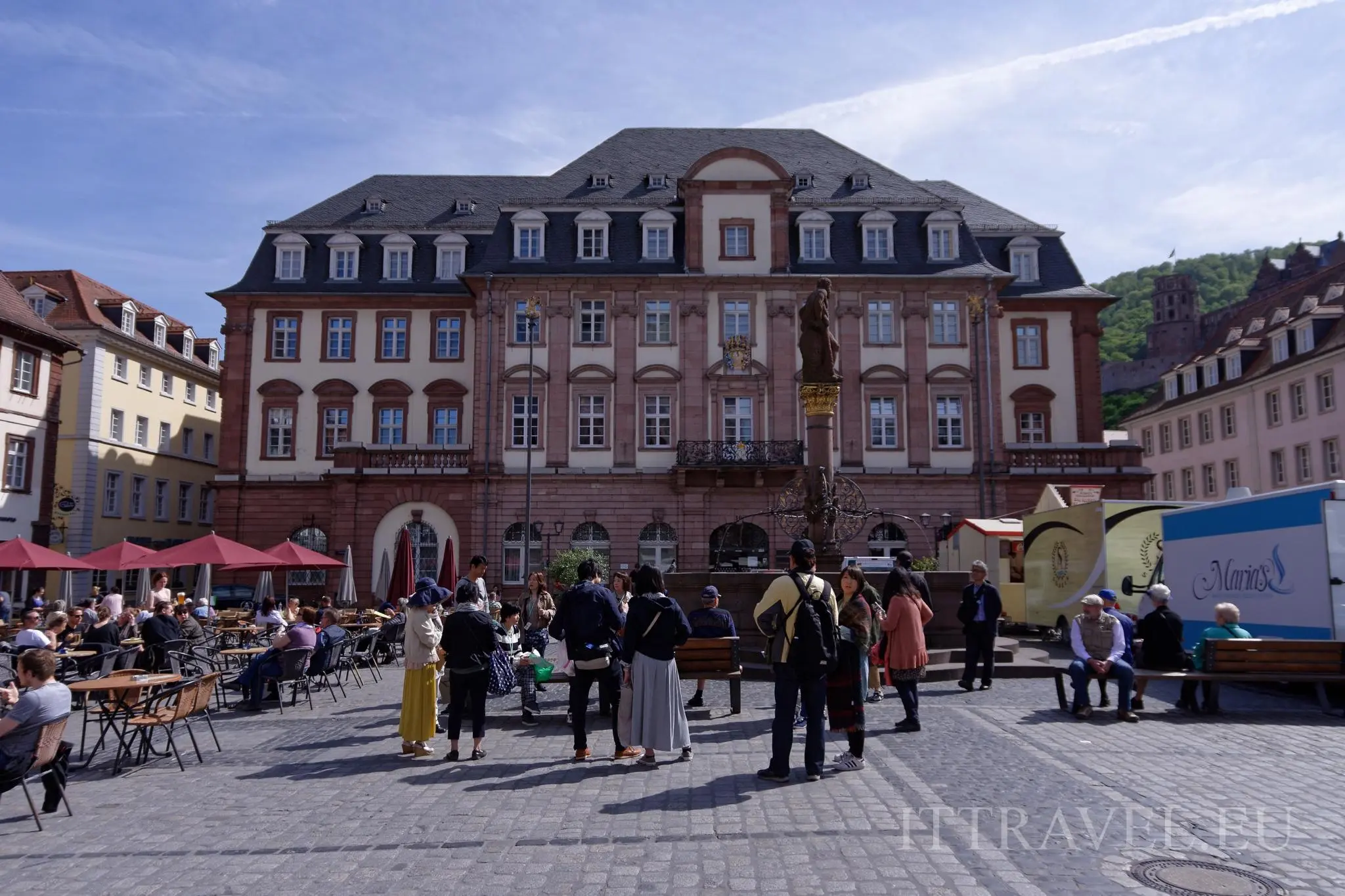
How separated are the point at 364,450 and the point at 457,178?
619 inches

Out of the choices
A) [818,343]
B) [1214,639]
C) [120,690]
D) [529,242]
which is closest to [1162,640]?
[1214,639]

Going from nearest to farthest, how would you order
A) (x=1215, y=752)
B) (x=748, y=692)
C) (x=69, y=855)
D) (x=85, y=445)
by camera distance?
1. (x=69, y=855)
2. (x=1215, y=752)
3. (x=748, y=692)
4. (x=85, y=445)

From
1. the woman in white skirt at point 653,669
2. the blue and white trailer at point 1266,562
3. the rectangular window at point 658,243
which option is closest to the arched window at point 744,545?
the rectangular window at point 658,243

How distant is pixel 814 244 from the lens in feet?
132

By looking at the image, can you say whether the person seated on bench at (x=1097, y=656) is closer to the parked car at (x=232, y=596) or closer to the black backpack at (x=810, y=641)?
the black backpack at (x=810, y=641)

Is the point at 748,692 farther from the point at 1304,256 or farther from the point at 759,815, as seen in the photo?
the point at 1304,256

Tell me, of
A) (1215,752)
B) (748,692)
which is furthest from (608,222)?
(1215,752)

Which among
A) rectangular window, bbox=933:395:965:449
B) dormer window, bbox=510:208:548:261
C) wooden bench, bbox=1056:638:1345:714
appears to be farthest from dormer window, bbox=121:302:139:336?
wooden bench, bbox=1056:638:1345:714

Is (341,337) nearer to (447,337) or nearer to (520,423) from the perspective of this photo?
(447,337)

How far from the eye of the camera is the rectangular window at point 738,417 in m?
38.8

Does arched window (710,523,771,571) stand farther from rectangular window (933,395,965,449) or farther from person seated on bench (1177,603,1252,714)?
person seated on bench (1177,603,1252,714)

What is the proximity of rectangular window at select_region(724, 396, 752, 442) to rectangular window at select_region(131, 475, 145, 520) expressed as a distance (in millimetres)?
25260

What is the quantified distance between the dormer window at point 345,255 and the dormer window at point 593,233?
9206mm

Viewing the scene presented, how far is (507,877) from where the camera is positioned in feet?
20.5
